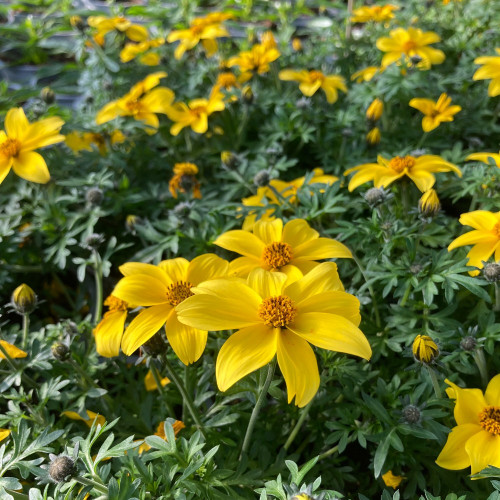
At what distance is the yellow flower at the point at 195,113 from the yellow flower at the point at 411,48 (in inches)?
26.5

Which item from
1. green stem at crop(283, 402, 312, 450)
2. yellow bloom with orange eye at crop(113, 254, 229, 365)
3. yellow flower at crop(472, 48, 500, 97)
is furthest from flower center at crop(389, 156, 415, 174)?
green stem at crop(283, 402, 312, 450)

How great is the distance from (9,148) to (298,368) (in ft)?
3.80

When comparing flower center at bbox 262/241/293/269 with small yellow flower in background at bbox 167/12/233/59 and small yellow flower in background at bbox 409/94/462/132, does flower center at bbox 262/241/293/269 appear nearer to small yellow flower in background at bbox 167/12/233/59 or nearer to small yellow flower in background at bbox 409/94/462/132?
small yellow flower in background at bbox 409/94/462/132

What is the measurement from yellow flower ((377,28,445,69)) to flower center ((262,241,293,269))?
1.17 m

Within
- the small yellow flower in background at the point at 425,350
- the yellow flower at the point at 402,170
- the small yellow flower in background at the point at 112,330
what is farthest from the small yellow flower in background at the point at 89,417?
the yellow flower at the point at 402,170

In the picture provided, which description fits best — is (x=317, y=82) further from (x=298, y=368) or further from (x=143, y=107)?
(x=298, y=368)

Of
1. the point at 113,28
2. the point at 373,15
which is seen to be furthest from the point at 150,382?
the point at 373,15

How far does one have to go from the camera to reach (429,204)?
50.4 inches

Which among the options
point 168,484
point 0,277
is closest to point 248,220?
point 168,484

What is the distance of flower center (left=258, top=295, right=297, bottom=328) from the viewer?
0.97 m

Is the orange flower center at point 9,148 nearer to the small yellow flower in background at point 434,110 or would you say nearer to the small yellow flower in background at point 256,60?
the small yellow flower in background at point 256,60

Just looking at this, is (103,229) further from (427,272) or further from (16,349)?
(427,272)

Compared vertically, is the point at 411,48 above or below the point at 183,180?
above

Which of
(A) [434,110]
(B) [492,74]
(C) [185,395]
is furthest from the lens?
(A) [434,110]
